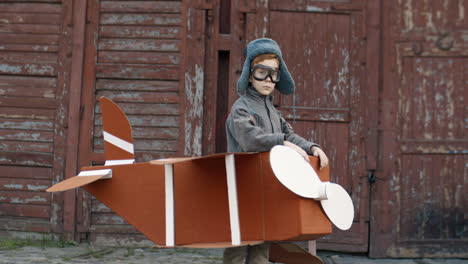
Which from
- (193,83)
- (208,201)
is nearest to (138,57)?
(193,83)

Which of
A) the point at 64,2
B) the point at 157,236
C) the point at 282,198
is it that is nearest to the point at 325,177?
the point at 282,198

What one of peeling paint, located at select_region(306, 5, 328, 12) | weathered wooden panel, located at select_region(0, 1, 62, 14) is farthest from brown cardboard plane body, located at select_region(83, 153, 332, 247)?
weathered wooden panel, located at select_region(0, 1, 62, 14)

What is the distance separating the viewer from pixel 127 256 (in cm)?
468

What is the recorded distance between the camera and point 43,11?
17.2ft

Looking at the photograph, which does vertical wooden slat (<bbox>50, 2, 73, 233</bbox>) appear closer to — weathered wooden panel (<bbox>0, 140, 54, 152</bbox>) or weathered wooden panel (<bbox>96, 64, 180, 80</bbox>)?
weathered wooden panel (<bbox>0, 140, 54, 152</bbox>)

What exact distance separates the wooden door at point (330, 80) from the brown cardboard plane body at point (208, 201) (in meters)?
2.38

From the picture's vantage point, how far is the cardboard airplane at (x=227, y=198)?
7.77 ft

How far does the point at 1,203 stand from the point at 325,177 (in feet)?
12.1

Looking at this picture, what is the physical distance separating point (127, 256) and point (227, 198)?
248 cm

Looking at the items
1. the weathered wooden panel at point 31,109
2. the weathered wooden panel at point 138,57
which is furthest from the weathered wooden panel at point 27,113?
the weathered wooden panel at point 138,57

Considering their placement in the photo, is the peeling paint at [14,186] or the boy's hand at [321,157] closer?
the boy's hand at [321,157]

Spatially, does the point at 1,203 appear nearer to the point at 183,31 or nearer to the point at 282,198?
the point at 183,31

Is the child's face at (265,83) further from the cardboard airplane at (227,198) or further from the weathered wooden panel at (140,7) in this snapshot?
the weathered wooden panel at (140,7)

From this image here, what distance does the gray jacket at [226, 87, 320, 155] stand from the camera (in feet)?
8.27
